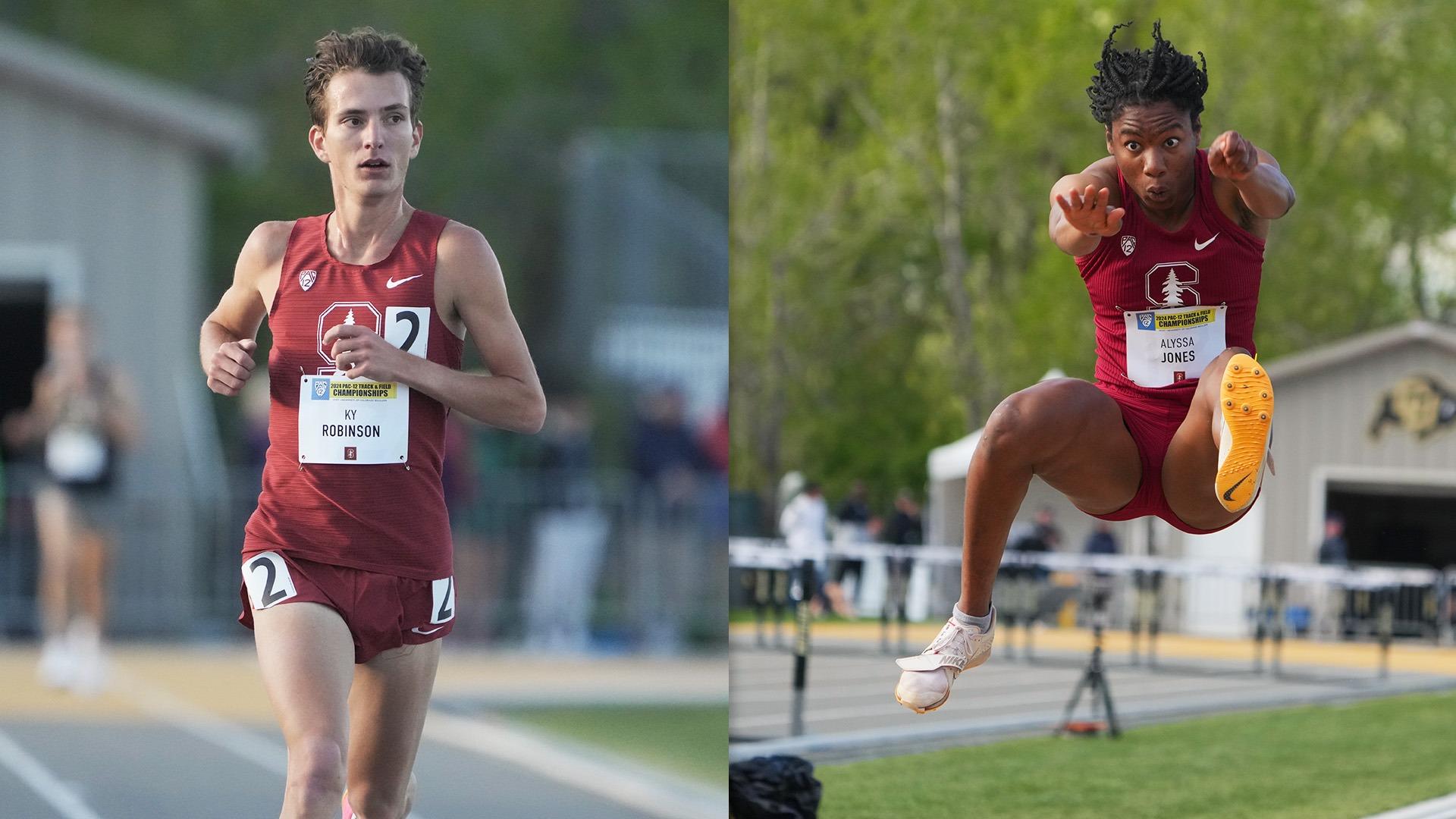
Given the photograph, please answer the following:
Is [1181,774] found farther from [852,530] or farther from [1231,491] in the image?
[1231,491]

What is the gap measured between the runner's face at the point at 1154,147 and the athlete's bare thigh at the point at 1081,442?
1.56 ft

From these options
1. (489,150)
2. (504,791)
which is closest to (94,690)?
(504,791)

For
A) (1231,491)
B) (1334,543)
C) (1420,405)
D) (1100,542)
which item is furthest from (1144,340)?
(1334,543)

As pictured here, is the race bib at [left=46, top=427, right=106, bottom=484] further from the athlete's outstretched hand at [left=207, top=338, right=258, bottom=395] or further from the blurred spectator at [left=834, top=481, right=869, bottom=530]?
the athlete's outstretched hand at [left=207, top=338, right=258, bottom=395]

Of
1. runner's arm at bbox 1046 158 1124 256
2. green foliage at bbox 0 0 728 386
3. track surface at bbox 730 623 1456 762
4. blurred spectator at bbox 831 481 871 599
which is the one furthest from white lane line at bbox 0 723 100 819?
green foliage at bbox 0 0 728 386

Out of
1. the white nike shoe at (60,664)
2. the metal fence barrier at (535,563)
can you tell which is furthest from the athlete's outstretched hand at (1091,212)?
the metal fence barrier at (535,563)

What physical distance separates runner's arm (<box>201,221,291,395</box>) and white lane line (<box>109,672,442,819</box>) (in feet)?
11.2

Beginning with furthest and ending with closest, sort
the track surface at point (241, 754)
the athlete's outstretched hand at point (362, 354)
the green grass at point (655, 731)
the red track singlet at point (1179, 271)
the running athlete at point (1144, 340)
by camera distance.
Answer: the green grass at point (655, 731)
the track surface at point (241, 754)
the red track singlet at point (1179, 271)
the running athlete at point (1144, 340)
the athlete's outstretched hand at point (362, 354)

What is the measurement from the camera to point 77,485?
1140cm

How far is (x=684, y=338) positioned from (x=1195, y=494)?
52.8 ft

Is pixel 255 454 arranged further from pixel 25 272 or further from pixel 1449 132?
pixel 1449 132

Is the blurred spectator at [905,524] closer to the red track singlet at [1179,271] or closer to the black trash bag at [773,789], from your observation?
the black trash bag at [773,789]

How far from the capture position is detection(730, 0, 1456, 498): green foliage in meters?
11.1

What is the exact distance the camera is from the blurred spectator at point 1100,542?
12547 millimetres
